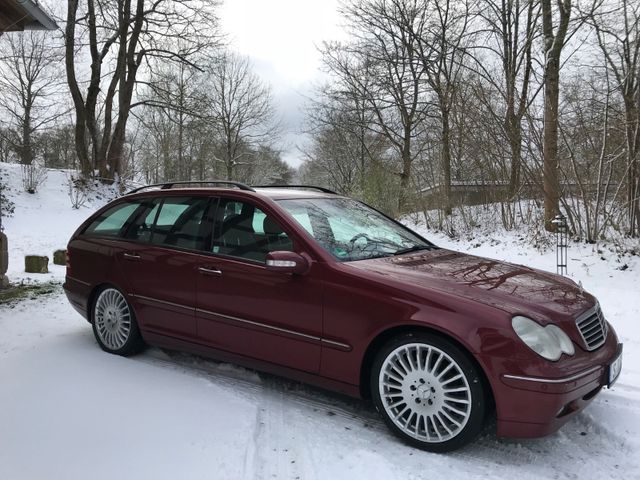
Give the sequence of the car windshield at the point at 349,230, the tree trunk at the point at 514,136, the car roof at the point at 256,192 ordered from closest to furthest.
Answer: the car windshield at the point at 349,230 < the car roof at the point at 256,192 < the tree trunk at the point at 514,136

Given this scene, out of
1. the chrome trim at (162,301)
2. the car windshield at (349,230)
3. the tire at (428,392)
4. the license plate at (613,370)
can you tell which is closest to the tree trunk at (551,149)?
the car windshield at (349,230)

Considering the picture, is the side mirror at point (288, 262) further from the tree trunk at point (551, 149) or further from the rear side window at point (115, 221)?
the tree trunk at point (551, 149)

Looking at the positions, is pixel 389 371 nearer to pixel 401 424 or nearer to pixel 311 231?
pixel 401 424

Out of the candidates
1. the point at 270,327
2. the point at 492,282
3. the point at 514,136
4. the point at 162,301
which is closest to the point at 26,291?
the point at 162,301

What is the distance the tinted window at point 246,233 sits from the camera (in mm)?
3613

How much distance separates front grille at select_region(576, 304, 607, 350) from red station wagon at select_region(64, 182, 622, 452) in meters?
0.01

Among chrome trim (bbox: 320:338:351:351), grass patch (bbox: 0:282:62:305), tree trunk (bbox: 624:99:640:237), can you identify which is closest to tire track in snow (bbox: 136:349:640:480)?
chrome trim (bbox: 320:338:351:351)

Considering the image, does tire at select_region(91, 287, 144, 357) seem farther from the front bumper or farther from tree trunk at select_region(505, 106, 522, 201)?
tree trunk at select_region(505, 106, 522, 201)

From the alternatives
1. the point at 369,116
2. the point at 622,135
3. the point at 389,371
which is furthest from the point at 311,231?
the point at 369,116

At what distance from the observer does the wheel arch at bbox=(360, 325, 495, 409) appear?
2.83 m

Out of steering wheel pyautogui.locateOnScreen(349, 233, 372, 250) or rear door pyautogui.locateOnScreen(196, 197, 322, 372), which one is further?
steering wheel pyautogui.locateOnScreen(349, 233, 372, 250)

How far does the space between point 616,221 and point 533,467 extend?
23.0 feet

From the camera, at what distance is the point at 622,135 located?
27.2 feet

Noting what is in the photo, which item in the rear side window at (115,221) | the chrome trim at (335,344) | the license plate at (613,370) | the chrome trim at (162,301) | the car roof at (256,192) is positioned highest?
the car roof at (256,192)
